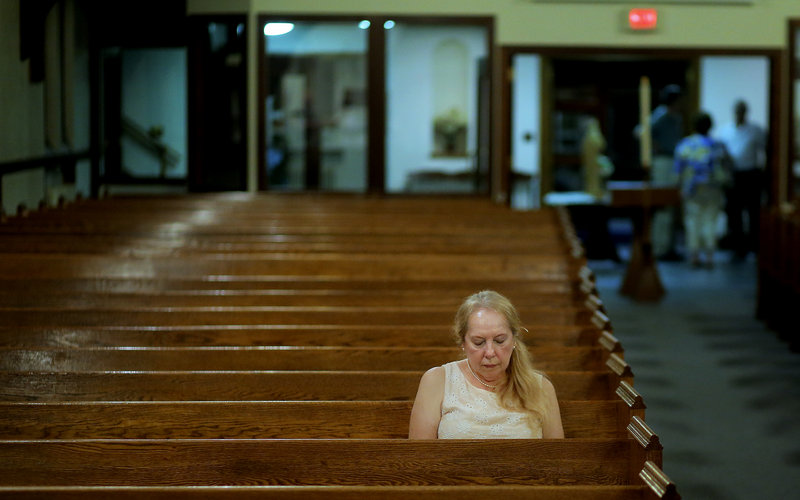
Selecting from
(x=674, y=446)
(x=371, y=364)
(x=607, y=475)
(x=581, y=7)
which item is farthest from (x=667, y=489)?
(x=581, y=7)

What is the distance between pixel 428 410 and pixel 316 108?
7.13m

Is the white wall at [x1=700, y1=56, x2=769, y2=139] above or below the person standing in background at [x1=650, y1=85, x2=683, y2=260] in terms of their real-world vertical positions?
above

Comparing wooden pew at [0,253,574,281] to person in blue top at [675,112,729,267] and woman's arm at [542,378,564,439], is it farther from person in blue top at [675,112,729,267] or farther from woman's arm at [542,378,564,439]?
person in blue top at [675,112,729,267]

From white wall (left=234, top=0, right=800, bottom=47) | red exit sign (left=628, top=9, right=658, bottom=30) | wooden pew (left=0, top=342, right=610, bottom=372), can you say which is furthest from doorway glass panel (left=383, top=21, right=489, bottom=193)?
wooden pew (left=0, top=342, right=610, bottom=372)

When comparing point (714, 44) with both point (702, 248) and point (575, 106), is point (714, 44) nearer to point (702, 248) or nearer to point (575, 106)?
point (702, 248)

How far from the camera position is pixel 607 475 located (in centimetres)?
280

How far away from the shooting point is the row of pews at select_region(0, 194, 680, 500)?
2.76 metres

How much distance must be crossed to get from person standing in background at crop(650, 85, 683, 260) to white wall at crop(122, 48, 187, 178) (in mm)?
4670

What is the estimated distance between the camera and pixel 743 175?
10.8 m

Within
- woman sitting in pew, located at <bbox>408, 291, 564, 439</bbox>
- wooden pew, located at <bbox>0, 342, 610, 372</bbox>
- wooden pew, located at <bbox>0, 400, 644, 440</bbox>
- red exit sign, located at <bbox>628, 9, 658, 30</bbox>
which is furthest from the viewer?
red exit sign, located at <bbox>628, 9, 658, 30</bbox>

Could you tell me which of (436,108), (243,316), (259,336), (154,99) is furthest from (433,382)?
(436,108)

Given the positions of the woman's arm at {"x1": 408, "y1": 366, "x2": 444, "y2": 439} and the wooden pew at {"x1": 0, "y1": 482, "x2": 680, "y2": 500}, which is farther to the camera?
the woman's arm at {"x1": 408, "y1": 366, "x2": 444, "y2": 439}

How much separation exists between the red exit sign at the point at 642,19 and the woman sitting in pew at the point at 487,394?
22.6ft

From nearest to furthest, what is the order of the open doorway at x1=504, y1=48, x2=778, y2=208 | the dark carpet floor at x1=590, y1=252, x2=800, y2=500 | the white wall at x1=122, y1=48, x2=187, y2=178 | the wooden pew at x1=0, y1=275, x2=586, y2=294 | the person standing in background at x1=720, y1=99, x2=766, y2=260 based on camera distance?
1. the dark carpet floor at x1=590, y1=252, x2=800, y2=500
2. the wooden pew at x1=0, y1=275, x2=586, y2=294
3. the white wall at x1=122, y1=48, x2=187, y2=178
4. the person standing in background at x1=720, y1=99, x2=766, y2=260
5. the open doorway at x1=504, y1=48, x2=778, y2=208
